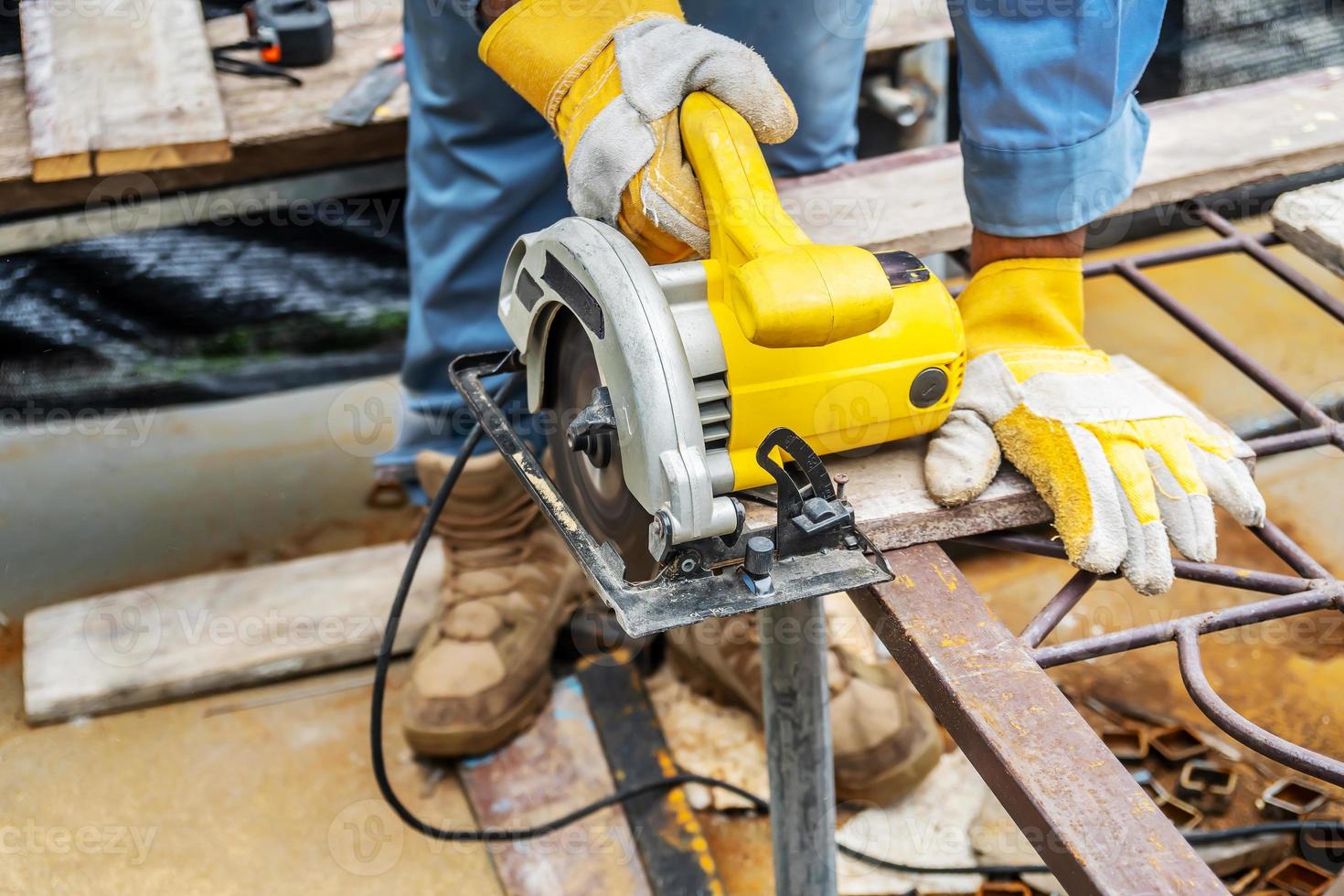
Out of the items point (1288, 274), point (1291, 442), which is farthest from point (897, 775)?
point (1288, 274)

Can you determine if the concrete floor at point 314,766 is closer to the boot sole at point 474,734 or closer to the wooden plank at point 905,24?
the boot sole at point 474,734

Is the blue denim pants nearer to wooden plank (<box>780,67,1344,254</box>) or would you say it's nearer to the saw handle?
wooden plank (<box>780,67,1344,254</box>)

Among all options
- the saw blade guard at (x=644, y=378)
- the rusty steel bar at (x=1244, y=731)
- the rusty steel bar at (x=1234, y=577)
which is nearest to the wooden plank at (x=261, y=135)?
the saw blade guard at (x=644, y=378)

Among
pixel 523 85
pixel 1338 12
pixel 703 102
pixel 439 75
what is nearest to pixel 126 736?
pixel 439 75

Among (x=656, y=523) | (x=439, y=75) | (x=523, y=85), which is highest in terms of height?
(x=523, y=85)

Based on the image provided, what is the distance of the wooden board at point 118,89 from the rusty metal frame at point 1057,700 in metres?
1.47

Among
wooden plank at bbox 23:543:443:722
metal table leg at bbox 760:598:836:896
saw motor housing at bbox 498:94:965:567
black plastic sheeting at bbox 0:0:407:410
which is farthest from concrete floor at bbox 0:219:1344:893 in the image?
saw motor housing at bbox 498:94:965:567

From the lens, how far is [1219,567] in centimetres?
116

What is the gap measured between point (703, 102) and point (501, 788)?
4.02 ft

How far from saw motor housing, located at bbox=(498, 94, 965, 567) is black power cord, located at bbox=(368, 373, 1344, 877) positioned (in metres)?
0.52

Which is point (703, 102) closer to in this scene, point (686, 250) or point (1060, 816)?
point (686, 250)

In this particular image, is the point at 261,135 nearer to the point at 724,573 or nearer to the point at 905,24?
the point at 905,24

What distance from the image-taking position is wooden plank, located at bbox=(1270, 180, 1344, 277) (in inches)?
64.2

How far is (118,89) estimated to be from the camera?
210cm
